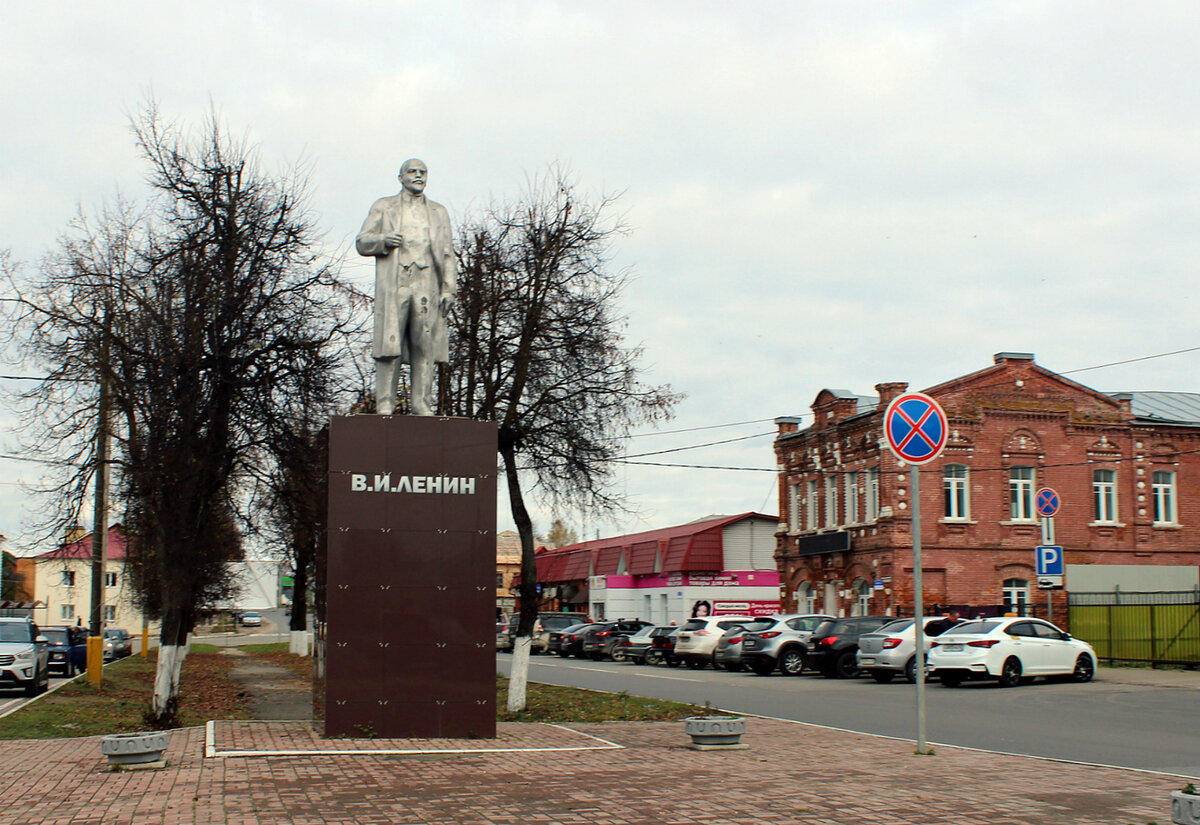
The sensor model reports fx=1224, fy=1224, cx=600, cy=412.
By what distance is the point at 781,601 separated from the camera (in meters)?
50.0

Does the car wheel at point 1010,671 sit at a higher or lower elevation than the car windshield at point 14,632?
lower

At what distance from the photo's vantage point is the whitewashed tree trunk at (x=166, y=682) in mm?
15772

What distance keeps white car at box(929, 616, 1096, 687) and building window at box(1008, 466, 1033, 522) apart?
16555mm

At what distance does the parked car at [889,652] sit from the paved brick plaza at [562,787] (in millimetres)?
14449

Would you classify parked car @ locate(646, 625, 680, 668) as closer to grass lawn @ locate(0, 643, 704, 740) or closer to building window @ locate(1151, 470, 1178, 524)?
grass lawn @ locate(0, 643, 704, 740)

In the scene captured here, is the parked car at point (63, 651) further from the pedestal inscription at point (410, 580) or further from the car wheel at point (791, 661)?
the pedestal inscription at point (410, 580)

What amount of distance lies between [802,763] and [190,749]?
5798mm

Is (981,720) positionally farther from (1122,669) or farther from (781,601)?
(781,601)

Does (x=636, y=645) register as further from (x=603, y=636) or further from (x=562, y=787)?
(x=562, y=787)

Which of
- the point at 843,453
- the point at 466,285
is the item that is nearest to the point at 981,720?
the point at 466,285

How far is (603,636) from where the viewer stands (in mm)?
45750

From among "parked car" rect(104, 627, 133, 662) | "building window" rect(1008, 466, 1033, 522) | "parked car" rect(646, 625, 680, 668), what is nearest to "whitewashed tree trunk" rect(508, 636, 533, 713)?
"parked car" rect(646, 625, 680, 668)

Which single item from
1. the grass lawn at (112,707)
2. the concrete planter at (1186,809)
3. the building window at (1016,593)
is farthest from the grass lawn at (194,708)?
the building window at (1016,593)

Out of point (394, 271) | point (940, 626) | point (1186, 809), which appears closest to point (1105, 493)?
point (940, 626)
